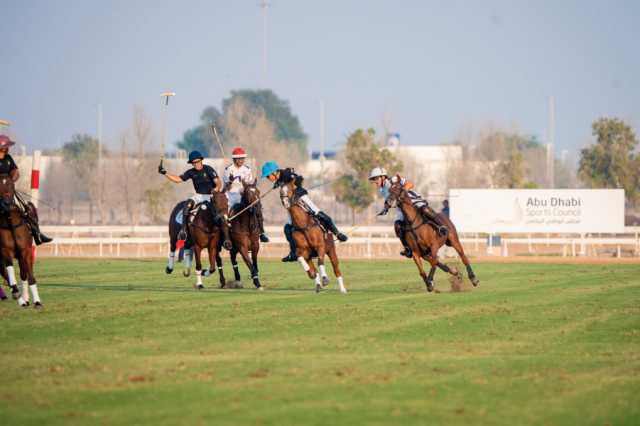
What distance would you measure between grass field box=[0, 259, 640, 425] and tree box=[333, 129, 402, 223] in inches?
1765

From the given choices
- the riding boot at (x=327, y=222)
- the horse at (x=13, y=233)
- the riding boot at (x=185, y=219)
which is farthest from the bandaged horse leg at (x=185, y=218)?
the horse at (x=13, y=233)

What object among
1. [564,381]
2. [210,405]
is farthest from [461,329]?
[210,405]

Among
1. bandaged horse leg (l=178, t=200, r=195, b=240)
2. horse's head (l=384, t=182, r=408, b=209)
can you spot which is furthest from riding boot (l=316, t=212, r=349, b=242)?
bandaged horse leg (l=178, t=200, r=195, b=240)

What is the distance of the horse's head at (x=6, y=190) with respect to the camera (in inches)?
720

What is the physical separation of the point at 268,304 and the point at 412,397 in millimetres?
9675

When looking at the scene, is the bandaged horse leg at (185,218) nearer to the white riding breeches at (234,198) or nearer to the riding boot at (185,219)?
the riding boot at (185,219)

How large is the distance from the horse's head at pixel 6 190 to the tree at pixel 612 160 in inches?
2250

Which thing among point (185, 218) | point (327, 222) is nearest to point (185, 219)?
point (185, 218)

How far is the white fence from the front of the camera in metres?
47.2

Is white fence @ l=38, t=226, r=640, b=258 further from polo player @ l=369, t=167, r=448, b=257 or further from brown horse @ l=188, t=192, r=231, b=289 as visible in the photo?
polo player @ l=369, t=167, r=448, b=257

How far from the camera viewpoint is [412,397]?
10273 mm

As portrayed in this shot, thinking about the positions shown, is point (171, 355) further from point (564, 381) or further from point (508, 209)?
point (508, 209)

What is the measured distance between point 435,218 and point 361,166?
45490 millimetres

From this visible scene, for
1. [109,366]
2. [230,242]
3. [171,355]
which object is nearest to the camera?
[109,366]
